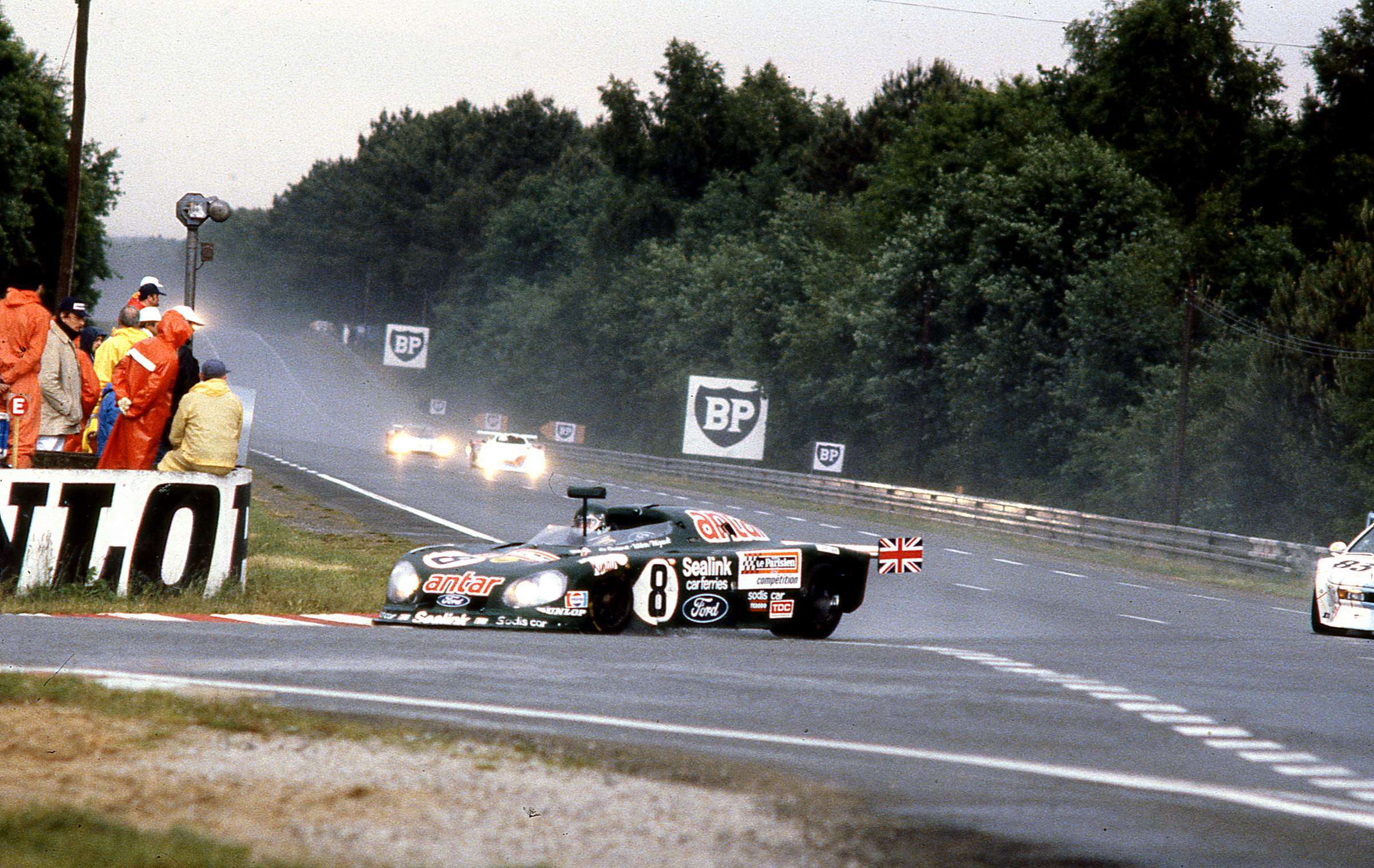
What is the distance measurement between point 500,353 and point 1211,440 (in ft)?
219

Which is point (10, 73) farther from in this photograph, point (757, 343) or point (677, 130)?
point (677, 130)

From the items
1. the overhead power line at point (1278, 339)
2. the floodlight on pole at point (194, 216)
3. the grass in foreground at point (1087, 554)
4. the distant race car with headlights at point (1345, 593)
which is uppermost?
the overhead power line at point (1278, 339)

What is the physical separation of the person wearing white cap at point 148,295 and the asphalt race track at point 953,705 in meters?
4.69

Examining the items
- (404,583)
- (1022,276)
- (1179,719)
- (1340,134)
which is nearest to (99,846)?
(1179,719)

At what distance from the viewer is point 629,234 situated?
312 ft

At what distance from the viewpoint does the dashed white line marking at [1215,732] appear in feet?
24.3

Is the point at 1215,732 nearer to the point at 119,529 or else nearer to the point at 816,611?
the point at 816,611

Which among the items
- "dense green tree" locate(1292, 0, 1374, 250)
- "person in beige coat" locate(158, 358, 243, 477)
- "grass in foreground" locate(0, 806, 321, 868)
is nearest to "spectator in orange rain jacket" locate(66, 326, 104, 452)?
"person in beige coat" locate(158, 358, 243, 477)

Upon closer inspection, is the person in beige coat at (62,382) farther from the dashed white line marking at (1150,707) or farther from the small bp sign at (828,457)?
the small bp sign at (828,457)

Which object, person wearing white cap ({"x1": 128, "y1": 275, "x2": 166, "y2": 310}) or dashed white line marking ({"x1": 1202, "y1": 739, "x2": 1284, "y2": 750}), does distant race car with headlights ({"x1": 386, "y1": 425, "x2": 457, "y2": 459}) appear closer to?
person wearing white cap ({"x1": 128, "y1": 275, "x2": 166, "y2": 310})

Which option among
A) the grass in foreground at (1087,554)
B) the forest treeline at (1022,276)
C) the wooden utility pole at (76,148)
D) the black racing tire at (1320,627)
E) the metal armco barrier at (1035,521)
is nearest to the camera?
the black racing tire at (1320,627)

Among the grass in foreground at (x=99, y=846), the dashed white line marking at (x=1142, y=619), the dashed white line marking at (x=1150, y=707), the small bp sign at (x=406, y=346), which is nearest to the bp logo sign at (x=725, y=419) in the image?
the dashed white line marking at (x=1142, y=619)

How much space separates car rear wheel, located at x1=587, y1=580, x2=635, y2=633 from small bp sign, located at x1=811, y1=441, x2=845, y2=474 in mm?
36355

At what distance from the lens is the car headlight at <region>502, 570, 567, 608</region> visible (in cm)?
1191
